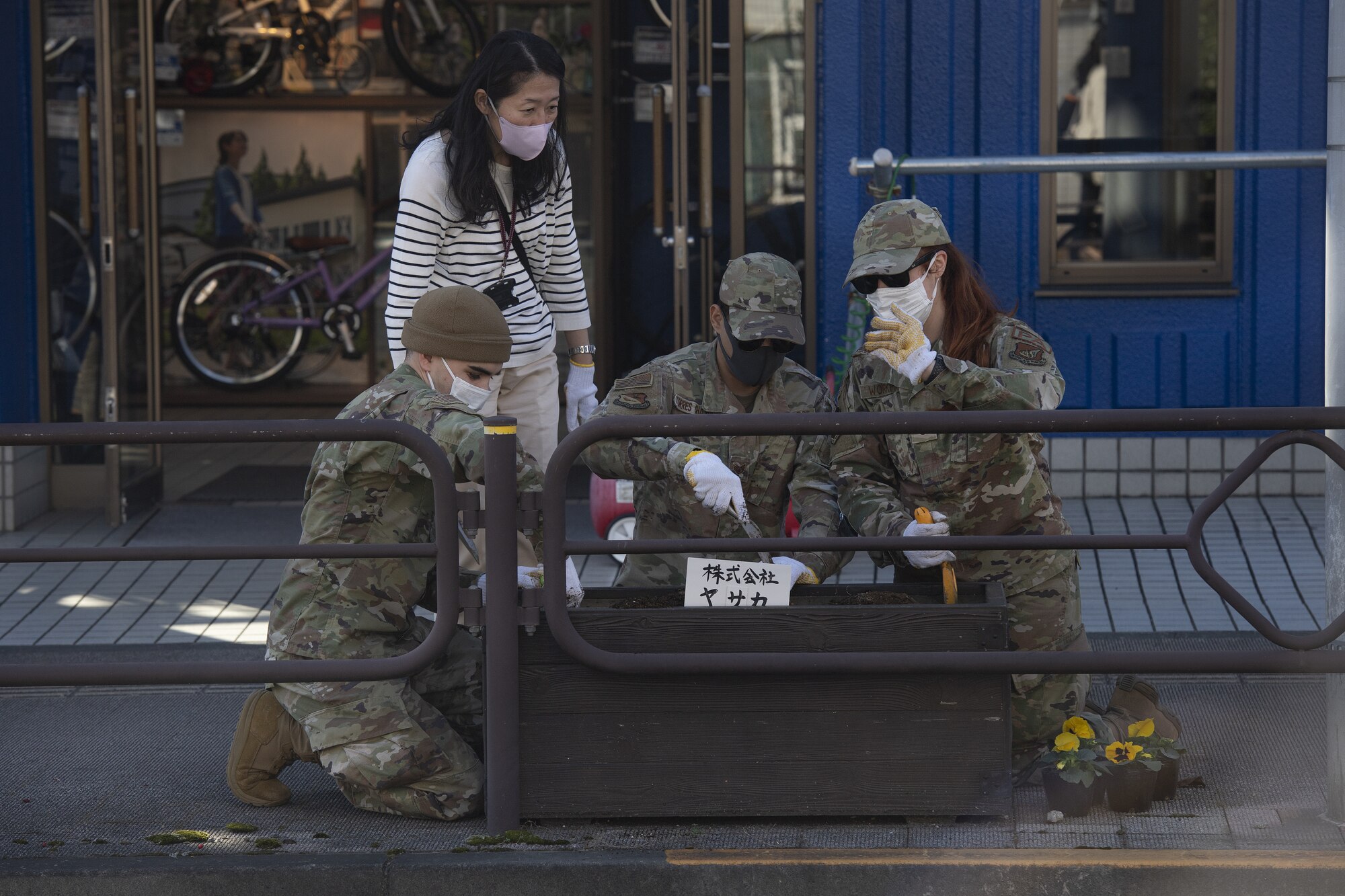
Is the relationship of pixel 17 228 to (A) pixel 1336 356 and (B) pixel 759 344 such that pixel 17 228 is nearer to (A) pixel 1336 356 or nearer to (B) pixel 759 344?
(B) pixel 759 344

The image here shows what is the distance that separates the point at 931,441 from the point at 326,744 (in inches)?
70.0

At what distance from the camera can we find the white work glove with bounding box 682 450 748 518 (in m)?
4.19

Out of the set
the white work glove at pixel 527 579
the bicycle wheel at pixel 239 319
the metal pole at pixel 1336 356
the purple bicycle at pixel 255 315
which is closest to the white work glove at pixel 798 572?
the white work glove at pixel 527 579

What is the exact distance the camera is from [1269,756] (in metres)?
4.56

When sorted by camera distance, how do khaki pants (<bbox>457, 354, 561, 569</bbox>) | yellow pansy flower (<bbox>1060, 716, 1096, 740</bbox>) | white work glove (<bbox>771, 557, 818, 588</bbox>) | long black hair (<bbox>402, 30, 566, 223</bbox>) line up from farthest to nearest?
khaki pants (<bbox>457, 354, 561, 569</bbox>) < long black hair (<bbox>402, 30, 566, 223</bbox>) < white work glove (<bbox>771, 557, 818, 588</bbox>) < yellow pansy flower (<bbox>1060, 716, 1096, 740</bbox>)

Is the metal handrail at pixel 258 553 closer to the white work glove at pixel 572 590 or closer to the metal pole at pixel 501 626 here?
the metal pole at pixel 501 626

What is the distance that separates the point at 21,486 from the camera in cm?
763

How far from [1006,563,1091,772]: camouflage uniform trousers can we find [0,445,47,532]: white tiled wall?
5027 mm

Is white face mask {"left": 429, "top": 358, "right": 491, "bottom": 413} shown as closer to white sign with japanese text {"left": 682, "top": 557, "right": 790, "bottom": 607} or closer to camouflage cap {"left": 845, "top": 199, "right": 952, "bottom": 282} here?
white sign with japanese text {"left": 682, "top": 557, "right": 790, "bottom": 607}

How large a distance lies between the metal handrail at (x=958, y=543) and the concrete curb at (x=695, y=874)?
44cm

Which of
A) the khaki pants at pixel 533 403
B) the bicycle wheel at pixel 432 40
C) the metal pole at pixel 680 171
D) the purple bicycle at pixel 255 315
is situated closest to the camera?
the khaki pants at pixel 533 403

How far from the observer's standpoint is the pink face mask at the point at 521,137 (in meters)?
4.81

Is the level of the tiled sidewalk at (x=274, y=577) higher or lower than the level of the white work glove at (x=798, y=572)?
lower

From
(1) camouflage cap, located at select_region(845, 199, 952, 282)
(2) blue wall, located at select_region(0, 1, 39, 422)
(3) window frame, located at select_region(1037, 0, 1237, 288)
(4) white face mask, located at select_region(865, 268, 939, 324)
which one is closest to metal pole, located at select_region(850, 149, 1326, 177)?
(3) window frame, located at select_region(1037, 0, 1237, 288)
